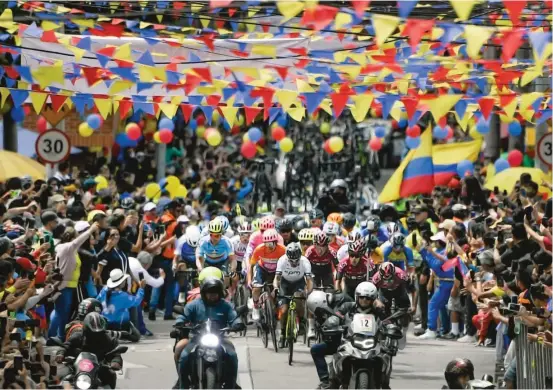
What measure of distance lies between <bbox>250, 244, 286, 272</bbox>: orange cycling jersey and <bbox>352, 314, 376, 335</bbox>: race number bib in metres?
6.25

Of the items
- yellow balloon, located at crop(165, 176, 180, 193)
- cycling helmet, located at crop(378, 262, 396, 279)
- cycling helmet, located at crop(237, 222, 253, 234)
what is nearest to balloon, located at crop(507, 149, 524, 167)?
yellow balloon, located at crop(165, 176, 180, 193)

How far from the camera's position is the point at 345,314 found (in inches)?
681

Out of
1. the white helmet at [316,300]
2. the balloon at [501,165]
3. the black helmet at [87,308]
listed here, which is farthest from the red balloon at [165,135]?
the black helmet at [87,308]

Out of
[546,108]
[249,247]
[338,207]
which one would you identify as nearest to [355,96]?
[546,108]

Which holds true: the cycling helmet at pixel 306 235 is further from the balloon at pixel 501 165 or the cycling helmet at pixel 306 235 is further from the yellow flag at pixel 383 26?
the balloon at pixel 501 165

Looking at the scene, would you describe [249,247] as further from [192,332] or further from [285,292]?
[192,332]

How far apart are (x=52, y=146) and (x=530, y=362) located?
43.5 feet

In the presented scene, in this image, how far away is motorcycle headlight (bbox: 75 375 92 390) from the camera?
14.8 meters

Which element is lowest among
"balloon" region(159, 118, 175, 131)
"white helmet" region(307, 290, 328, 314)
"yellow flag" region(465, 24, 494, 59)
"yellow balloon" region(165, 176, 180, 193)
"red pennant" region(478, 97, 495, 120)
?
"white helmet" region(307, 290, 328, 314)

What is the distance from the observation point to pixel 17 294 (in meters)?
16.6

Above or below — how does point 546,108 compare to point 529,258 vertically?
above

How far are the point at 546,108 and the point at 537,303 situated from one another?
16.4 ft

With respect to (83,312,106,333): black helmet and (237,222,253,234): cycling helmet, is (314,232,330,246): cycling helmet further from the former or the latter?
(83,312,106,333): black helmet

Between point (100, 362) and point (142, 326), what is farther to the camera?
point (142, 326)
